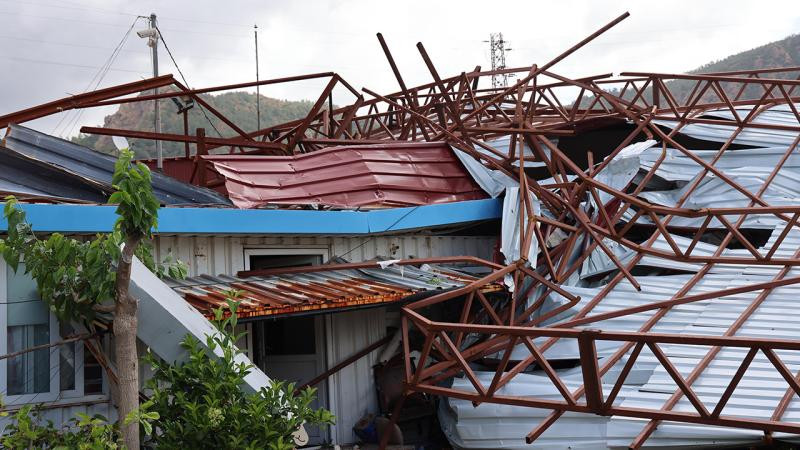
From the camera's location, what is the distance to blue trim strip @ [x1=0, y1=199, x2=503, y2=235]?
285 inches

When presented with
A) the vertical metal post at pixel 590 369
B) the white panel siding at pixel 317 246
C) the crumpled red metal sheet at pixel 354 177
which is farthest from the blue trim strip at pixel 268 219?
the vertical metal post at pixel 590 369

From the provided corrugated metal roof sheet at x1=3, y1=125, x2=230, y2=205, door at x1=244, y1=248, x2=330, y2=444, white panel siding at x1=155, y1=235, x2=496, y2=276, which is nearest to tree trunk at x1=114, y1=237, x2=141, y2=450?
white panel siding at x1=155, y1=235, x2=496, y2=276

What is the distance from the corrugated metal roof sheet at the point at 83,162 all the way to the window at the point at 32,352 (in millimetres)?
1967

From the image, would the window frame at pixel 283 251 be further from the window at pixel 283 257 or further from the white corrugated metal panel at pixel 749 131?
the white corrugated metal panel at pixel 749 131

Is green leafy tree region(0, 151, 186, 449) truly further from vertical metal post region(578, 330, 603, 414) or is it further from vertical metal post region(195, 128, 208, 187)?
vertical metal post region(195, 128, 208, 187)

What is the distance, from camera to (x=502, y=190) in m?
11.9

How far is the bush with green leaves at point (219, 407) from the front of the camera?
577 centimetres

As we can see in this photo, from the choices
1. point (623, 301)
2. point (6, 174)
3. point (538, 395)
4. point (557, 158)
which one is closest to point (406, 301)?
point (538, 395)

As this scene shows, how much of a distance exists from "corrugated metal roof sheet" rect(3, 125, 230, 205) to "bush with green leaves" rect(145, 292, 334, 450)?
338 centimetres

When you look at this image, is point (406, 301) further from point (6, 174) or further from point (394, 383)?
point (6, 174)

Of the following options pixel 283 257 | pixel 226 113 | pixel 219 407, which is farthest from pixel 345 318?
pixel 226 113

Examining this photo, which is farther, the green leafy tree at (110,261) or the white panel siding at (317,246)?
the white panel siding at (317,246)

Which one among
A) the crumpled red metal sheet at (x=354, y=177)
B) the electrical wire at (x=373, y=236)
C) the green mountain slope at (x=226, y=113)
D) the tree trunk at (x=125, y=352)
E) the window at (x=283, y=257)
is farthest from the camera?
the green mountain slope at (x=226, y=113)

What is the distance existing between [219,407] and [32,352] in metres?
2.14
